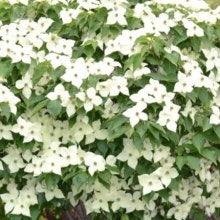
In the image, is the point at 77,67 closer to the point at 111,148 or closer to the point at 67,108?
the point at 67,108

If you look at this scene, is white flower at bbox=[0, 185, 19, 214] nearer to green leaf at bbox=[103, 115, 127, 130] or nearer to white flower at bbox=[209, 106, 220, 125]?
green leaf at bbox=[103, 115, 127, 130]

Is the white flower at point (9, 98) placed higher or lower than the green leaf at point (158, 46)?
lower

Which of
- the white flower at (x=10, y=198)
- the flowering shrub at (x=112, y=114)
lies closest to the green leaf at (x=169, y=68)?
the flowering shrub at (x=112, y=114)

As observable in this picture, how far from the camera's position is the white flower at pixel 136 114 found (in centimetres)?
283

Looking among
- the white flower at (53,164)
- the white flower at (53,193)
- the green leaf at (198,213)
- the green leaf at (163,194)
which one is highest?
the white flower at (53,164)

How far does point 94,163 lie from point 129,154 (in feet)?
0.54

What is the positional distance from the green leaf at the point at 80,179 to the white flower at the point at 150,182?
247mm

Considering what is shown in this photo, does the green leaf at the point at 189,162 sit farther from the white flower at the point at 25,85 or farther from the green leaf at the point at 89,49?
the white flower at the point at 25,85

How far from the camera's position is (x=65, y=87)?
9.82 feet

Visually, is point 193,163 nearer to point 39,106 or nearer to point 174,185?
point 174,185

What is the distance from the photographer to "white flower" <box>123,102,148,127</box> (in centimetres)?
283

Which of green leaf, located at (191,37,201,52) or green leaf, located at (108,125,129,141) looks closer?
green leaf, located at (108,125,129,141)

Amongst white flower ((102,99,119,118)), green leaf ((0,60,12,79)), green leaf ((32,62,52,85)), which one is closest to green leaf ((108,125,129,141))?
white flower ((102,99,119,118))

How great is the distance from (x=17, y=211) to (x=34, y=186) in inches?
6.2
